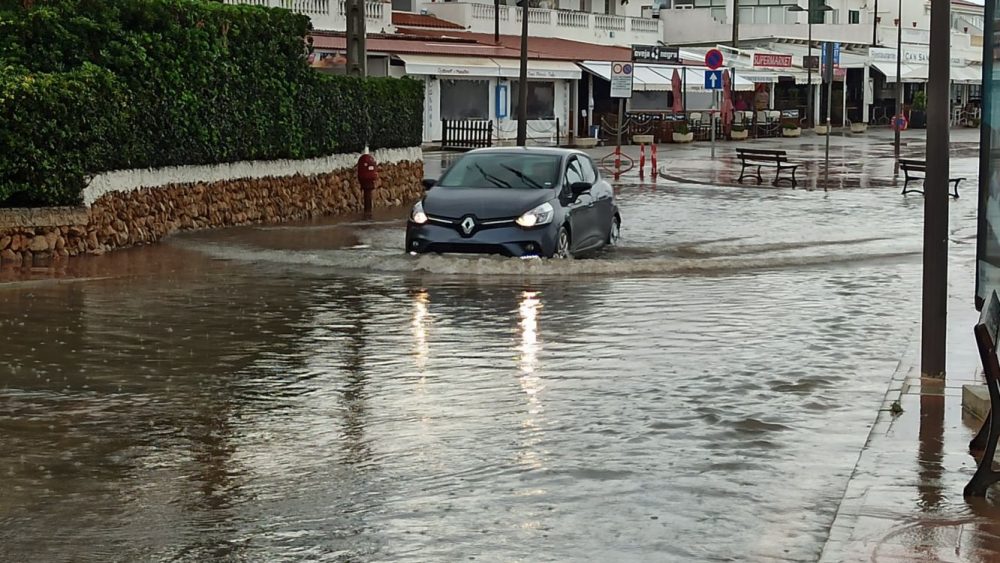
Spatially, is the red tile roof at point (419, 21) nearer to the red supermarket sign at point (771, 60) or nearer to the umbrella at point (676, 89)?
the umbrella at point (676, 89)

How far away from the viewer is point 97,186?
1947cm

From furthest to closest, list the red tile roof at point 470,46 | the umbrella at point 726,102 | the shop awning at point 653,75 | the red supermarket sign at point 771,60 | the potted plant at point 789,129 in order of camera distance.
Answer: the red supermarket sign at point 771,60, the potted plant at point 789,129, the shop awning at point 653,75, the umbrella at point 726,102, the red tile roof at point 470,46

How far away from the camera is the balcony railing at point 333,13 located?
52375 millimetres

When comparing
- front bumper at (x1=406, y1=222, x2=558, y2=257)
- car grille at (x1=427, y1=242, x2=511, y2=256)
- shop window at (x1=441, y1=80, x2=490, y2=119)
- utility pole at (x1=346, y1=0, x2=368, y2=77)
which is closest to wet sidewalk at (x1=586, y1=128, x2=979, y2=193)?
shop window at (x1=441, y1=80, x2=490, y2=119)

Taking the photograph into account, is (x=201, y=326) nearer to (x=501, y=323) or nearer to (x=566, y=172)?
(x=501, y=323)

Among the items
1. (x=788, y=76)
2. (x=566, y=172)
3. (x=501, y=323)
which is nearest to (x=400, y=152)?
(x=566, y=172)

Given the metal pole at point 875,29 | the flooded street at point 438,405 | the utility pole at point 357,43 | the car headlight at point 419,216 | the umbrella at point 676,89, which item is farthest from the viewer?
the metal pole at point 875,29

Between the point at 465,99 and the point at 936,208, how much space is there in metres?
49.1

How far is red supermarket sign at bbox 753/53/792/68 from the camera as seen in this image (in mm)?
75875

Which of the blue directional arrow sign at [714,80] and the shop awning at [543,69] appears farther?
the shop awning at [543,69]

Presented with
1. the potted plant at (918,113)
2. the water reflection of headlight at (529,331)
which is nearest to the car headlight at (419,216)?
Answer: the water reflection of headlight at (529,331)

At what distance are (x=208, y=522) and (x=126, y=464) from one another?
1.33 metres

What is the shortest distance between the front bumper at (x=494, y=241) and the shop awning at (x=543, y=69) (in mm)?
39900

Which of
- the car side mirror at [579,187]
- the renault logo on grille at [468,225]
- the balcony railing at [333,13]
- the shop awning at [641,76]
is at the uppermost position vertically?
the balcony railing at [333,13]
